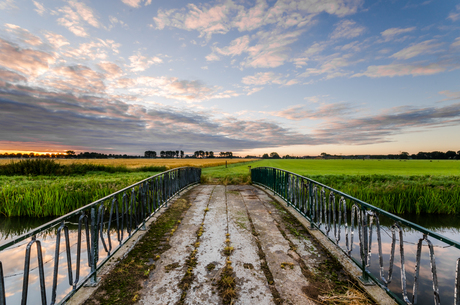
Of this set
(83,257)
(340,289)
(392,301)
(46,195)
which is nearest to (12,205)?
(46,195)

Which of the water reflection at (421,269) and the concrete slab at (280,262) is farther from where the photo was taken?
the water reflection at (421,269)

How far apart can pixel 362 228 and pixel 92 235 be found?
4.46 metres

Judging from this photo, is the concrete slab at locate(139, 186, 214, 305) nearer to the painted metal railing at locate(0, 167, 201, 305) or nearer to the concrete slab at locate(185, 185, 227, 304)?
the concrete slab at locate(185, 185, 227, 304)

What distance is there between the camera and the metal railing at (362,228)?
2.25 meters

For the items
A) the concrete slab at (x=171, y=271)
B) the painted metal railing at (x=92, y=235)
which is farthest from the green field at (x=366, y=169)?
the concrete slab at (x=171, y=271)

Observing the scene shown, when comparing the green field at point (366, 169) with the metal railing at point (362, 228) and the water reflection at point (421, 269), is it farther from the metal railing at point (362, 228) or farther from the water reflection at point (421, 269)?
the water reflection at point (421, 269)

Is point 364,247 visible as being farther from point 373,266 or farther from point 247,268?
point 373,266

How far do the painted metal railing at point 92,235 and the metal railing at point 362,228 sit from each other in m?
4.05

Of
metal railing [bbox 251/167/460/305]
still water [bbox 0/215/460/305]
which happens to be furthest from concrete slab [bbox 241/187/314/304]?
still water [bbox 0/215/460/305]

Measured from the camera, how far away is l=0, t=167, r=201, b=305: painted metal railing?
2.24 m

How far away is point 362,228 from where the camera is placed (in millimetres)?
3441

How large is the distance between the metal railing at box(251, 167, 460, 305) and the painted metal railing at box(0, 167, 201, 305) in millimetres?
4055

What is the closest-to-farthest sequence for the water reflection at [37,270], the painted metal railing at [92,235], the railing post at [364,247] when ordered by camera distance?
the painted metal railing at [92,235] < the railing post at [364,247] < the water reflection at [37,270]

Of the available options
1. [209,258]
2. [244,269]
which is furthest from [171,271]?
[244,269]
